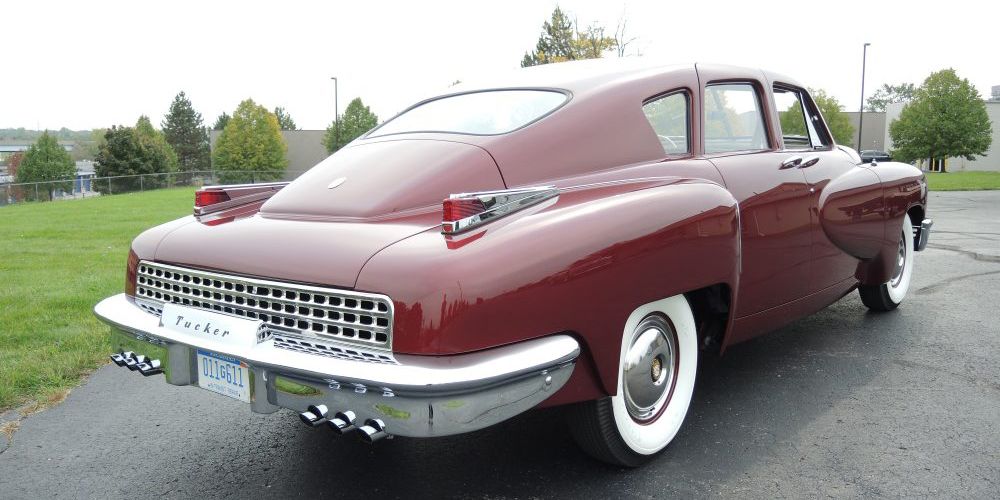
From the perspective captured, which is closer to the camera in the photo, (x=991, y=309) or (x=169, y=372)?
(x=169, y=372)

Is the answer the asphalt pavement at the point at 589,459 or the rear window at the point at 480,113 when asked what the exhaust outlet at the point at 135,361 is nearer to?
the asphalt pavement at the point at 589,459

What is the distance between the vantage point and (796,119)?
162 inches

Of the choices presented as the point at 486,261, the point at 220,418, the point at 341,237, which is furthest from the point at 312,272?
the point at 220,418

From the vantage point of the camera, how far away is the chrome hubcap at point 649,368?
2838 mm

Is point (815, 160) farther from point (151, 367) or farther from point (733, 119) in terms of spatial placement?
point (151, 367)

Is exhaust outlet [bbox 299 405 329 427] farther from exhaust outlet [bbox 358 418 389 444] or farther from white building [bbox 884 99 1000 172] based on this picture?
white building [bbox 884 99 1000 172]

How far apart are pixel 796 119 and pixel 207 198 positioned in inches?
124

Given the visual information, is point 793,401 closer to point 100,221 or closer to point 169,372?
point 169,372

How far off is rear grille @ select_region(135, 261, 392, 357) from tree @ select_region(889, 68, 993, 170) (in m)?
47.5

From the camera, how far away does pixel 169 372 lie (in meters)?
2.64

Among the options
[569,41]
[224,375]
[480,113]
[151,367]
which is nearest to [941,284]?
[480,113]

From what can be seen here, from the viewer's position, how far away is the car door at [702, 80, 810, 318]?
134 inches

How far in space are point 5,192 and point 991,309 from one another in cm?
3011

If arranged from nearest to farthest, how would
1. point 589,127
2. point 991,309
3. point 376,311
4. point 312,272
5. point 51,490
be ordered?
point 376,311, point 312,272, point 51,490, point 589,127, point 991,309
